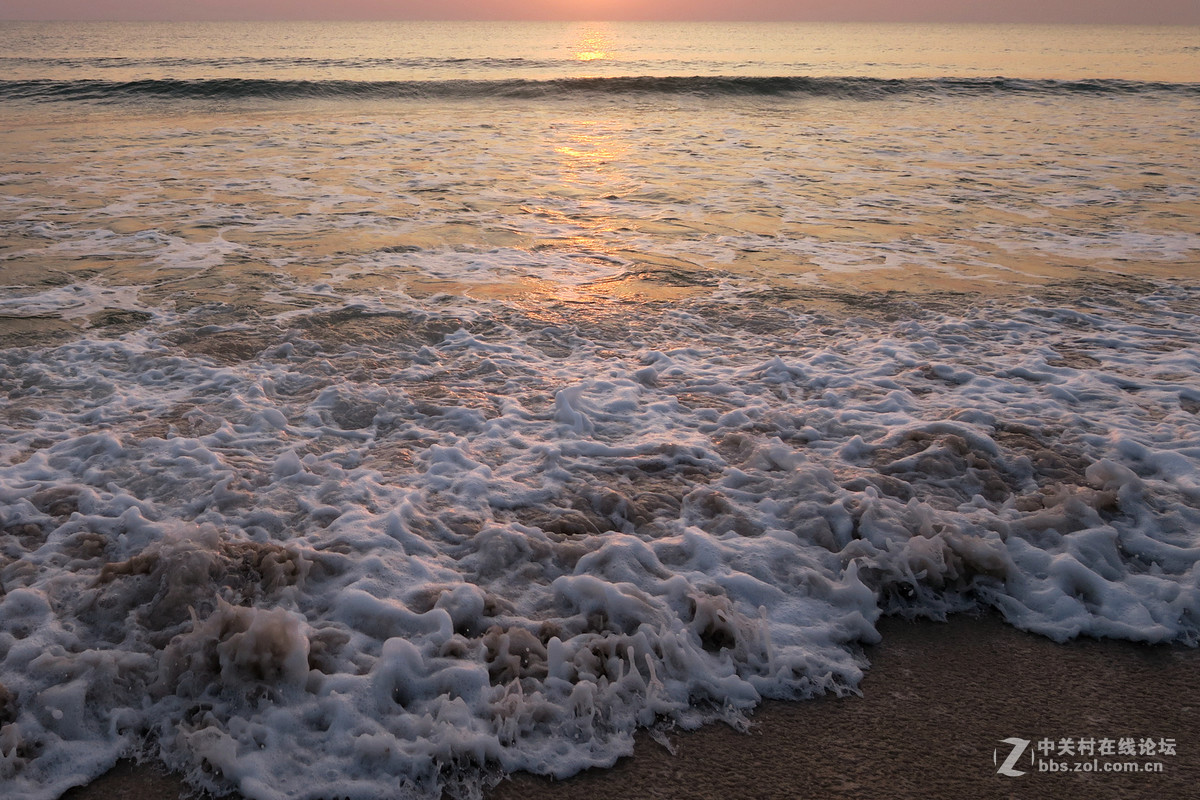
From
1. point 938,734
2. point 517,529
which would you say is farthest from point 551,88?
point 938,734

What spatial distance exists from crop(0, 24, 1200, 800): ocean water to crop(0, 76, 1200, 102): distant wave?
13.1 m

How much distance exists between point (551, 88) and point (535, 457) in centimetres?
2258

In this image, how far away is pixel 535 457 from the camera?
4066mm

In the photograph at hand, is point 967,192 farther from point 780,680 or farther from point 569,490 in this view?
point 780,680

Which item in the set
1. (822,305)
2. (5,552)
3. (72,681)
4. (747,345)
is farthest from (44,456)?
(822,305)

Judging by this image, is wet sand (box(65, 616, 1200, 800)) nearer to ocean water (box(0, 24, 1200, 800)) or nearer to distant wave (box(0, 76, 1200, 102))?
ocean water (box(0, 24, 1200, 800))

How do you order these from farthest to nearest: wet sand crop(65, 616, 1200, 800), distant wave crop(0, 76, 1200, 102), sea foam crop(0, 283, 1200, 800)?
distant wave crop(0, 76, 1200, 102), sea foam crop(0, 283, 1200, 800), wet sand crop(65, 616, 1200, 800)

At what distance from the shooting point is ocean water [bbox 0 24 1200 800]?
253cm

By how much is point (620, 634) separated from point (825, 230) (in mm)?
7185

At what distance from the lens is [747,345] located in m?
5.66

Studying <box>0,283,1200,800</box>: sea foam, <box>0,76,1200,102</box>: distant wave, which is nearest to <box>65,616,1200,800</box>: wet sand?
<box>0,283,1200,800</box>: sea foam

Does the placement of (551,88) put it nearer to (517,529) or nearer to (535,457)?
(535,457)

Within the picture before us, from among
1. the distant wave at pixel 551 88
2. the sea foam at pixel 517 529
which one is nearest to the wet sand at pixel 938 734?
the sea foam at pixel 517 529

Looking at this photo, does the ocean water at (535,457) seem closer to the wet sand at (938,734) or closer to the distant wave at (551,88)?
the wet sand at (938,734)
